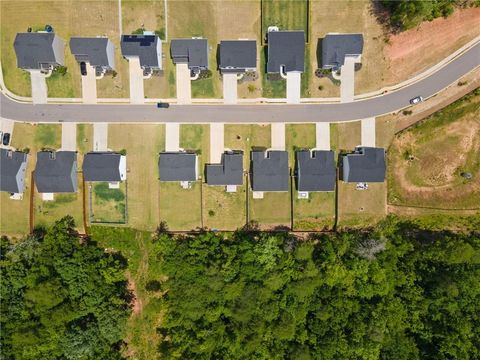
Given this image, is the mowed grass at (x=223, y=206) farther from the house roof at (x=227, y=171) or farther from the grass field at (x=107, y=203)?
the grass field at (x=107, y=203)

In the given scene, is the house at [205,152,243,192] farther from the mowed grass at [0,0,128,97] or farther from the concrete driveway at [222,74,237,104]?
the mowed grass at [0,0,128,97]

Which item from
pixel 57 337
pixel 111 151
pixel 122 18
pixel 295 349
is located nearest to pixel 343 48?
pixel 122 18

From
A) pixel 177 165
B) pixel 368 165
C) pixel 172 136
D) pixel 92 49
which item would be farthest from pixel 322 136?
pixel 92 49

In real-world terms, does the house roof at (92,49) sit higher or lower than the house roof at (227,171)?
higher

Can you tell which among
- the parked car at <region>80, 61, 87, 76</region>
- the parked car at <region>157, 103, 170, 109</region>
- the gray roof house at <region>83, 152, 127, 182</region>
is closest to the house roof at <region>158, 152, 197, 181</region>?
the gray roof house at <region>83, 152, 127, 182</region>

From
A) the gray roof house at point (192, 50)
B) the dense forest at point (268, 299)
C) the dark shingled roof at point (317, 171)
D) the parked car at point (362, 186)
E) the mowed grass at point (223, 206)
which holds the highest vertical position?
the gray roof house at point (192, 50)

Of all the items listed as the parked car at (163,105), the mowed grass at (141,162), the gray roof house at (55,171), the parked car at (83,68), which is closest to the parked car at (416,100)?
the parked car at (163,105)
